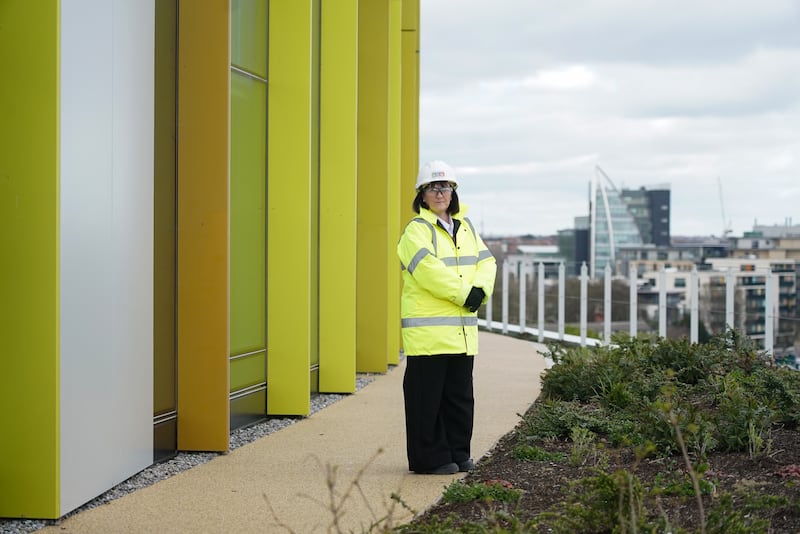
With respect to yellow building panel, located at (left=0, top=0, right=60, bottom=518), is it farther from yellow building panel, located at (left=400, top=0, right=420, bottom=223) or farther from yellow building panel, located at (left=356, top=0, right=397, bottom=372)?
yellow building panel, located at (left=400, top=0, right=420, bottom=223)

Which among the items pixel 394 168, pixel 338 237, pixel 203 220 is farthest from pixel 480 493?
pixel 394 168

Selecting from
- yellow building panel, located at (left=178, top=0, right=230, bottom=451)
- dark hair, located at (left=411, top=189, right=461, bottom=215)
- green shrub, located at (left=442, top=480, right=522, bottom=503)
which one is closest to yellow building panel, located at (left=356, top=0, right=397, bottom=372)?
yellow building panel, located at (left=178, top=0, right=230, bottom=451)

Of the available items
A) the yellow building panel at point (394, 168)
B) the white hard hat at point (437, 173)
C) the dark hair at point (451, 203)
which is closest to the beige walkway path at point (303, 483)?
the dark hair at point (451, 203)

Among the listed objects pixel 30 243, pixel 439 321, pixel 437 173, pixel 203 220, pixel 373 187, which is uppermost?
pixel 373 187

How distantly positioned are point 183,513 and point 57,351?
1.15m

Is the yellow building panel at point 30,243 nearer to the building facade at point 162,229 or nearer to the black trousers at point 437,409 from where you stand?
the building facade at point 162,229

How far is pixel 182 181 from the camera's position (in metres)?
7.70

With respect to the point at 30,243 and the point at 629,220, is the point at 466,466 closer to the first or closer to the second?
the point at 30,243

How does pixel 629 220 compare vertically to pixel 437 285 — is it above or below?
above

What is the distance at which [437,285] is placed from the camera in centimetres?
700

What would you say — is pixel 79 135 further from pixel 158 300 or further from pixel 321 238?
pixel 321 238

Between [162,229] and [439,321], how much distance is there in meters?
2.05

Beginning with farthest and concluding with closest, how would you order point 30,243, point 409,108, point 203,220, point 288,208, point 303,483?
point 409,108
point 288,208
point 203,220
point 303,483
point 30,243

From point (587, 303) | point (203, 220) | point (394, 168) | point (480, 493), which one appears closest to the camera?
point (480, 493)
